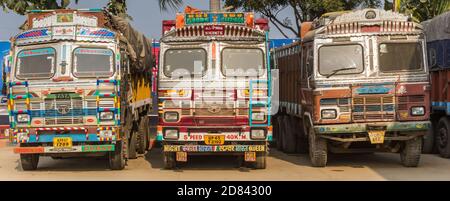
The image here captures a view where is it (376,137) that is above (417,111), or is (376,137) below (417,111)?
below

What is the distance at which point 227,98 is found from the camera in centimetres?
1176

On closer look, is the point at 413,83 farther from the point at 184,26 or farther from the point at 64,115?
the point at 64,115

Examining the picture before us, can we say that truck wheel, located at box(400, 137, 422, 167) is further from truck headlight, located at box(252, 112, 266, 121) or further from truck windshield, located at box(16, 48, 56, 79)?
truck windshield, located at box(16, 48, 56, 79)

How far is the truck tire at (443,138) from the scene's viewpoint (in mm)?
14172

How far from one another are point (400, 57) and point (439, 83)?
287 centimetres

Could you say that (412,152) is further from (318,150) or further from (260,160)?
(260,160)

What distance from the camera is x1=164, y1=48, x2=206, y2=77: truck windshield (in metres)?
12.0

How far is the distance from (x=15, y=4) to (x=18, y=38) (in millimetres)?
8029

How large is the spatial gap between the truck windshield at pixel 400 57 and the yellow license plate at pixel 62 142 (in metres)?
6.15

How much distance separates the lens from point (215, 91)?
11.8 metres

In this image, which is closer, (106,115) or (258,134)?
(258,134)

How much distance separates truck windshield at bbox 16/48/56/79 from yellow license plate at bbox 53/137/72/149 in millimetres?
1224

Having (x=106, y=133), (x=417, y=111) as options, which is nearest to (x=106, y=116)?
(x=106, y=133)

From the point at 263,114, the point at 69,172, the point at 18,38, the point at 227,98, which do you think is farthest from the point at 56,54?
the point at 263,114
